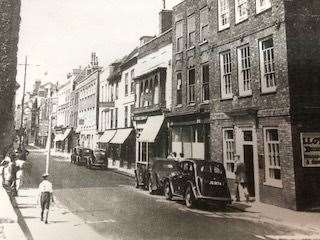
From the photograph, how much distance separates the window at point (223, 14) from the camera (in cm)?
1992

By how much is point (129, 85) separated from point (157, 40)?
8.27m

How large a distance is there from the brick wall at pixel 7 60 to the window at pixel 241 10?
665 inches

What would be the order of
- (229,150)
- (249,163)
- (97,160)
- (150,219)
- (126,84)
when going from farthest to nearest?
(126,84), (97,160), (229,150), (249,163), (150,219)

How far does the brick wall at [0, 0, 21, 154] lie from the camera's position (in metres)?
2.80

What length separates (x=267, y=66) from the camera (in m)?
16.5

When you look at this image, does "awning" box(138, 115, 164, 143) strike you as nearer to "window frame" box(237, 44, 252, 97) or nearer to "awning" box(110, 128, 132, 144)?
"awning" box(110, 128, 132, 144)

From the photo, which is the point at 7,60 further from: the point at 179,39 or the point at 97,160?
the point at 97,160

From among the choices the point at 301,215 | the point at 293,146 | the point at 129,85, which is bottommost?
the point at 301,215

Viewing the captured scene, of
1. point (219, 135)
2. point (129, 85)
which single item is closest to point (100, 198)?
point (219, 135)

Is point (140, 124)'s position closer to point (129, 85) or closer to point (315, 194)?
point (129, 85)

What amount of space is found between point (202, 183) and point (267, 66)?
6484mm

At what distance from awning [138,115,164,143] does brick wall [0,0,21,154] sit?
23842 millimetres

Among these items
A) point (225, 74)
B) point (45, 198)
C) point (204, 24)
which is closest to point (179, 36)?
point (204, 24)

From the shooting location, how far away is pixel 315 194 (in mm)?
14570
